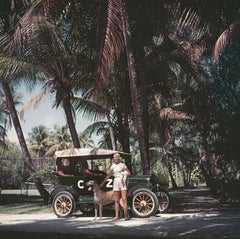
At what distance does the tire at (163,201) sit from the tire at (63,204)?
2.42 m

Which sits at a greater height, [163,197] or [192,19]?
[192,19]

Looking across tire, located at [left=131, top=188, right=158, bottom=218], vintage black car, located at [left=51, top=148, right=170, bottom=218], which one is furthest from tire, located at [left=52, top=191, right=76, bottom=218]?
tire, located at [left=131, top=188, right=158, bottom=218]

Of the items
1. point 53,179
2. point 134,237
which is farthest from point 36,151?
point 134,237

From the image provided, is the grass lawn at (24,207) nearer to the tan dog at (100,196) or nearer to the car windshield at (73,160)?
the car windshield at (73,160)

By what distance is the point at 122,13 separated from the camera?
464 inches

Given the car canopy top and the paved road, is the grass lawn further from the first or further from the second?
the paved road

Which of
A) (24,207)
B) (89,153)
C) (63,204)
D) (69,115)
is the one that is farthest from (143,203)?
(69,115)

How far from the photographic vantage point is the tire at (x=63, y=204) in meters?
11.0

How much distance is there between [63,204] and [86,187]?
83 cm

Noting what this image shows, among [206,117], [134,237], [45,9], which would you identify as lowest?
[134,237]

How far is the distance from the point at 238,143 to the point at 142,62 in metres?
4.38

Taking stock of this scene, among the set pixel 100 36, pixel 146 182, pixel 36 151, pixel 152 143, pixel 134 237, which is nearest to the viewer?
pixel 134 237

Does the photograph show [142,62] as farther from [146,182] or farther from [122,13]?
[146,182]

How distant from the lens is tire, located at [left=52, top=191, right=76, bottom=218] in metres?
11.0
